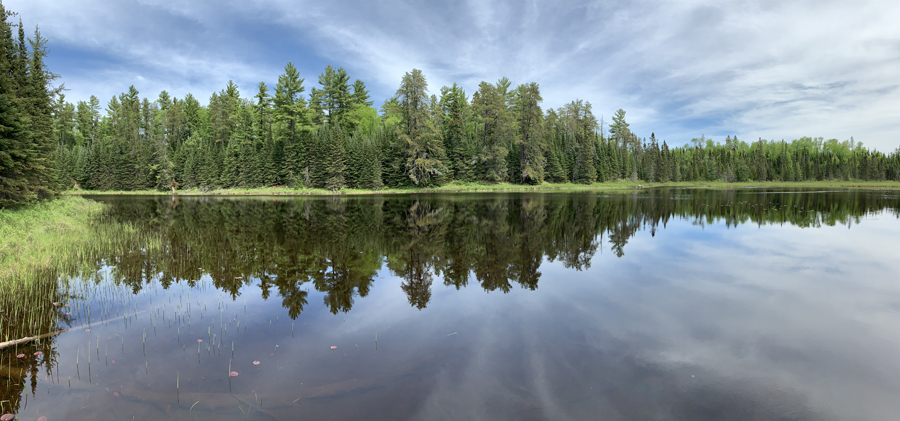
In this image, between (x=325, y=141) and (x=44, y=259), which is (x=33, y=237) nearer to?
(x=44, y=259)

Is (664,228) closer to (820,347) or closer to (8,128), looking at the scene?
(820,347)

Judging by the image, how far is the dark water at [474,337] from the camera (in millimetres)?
4531

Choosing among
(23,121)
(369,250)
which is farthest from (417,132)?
(369,250)

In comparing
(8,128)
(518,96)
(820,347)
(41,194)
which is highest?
(518,96)

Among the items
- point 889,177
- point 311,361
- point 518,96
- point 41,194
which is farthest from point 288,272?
point 889,177

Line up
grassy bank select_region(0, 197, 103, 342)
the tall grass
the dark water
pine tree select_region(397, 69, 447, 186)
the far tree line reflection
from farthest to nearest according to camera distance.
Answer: pine tree select_region(397, 69, 447, 186) < the far tree line reflection < the tall grass < grassy bank select_region(0, 197, 103, 342) < the dark water

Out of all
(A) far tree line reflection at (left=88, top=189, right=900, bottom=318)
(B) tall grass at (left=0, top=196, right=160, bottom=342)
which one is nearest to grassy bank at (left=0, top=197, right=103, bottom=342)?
(B) tall grass at (left=0, top=196, right=160, bottom=342)

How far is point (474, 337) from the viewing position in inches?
251

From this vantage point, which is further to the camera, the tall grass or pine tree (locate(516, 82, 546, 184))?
pine tree (locate(516, 82, 546, 184))

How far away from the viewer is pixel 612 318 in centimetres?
718

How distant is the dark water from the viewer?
4531mm

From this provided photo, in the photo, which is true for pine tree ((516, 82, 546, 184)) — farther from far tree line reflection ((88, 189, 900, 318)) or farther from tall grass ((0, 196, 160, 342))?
tall grass ((0, 196, 160, 342))

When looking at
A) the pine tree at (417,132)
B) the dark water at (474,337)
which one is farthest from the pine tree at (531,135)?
the dark water at (474,337)

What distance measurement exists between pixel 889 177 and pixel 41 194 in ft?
562
